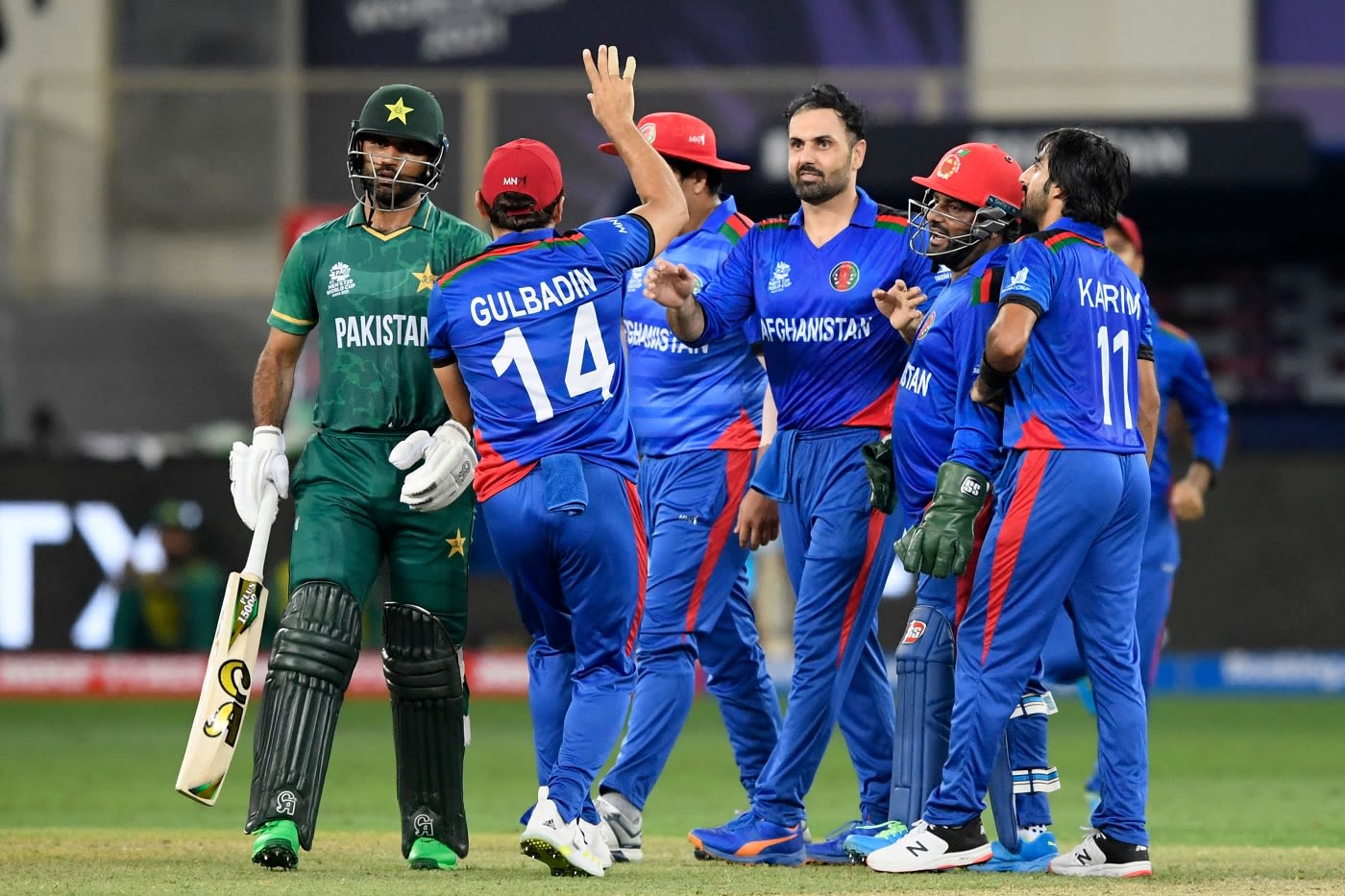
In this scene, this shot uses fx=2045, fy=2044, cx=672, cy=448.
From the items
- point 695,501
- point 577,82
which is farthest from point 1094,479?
point 577,82

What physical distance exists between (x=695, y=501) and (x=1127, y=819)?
1.96 m

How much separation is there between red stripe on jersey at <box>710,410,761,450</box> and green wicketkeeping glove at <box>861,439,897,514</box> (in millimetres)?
866

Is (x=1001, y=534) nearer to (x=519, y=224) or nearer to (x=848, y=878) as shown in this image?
(x=848, y=878)

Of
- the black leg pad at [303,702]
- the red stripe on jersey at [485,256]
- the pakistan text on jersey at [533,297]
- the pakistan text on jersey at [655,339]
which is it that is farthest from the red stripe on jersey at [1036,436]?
the black leg pad at [303,702]

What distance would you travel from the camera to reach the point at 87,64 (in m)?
19.5

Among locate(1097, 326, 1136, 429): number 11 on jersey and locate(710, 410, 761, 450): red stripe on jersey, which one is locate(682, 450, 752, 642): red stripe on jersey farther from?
locate(1097, 326, 1136, 429): number 11 on jersey

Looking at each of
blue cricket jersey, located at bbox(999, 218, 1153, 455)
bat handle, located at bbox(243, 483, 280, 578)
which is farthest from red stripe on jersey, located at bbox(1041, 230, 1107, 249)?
bat handle, located at bbox(243, 483, 280, 578)

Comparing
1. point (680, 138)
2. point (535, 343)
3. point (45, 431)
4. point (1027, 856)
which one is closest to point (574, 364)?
point (535, 343)

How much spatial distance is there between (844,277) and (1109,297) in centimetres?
98

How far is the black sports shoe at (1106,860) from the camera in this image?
634 centimetres

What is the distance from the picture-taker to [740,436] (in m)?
7.61

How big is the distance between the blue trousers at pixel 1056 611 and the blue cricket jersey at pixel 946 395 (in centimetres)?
16

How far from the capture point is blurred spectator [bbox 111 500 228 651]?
50.1 ft

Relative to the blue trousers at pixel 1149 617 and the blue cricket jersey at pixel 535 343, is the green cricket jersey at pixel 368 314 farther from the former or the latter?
the blue trousers at pixel 1149 617
